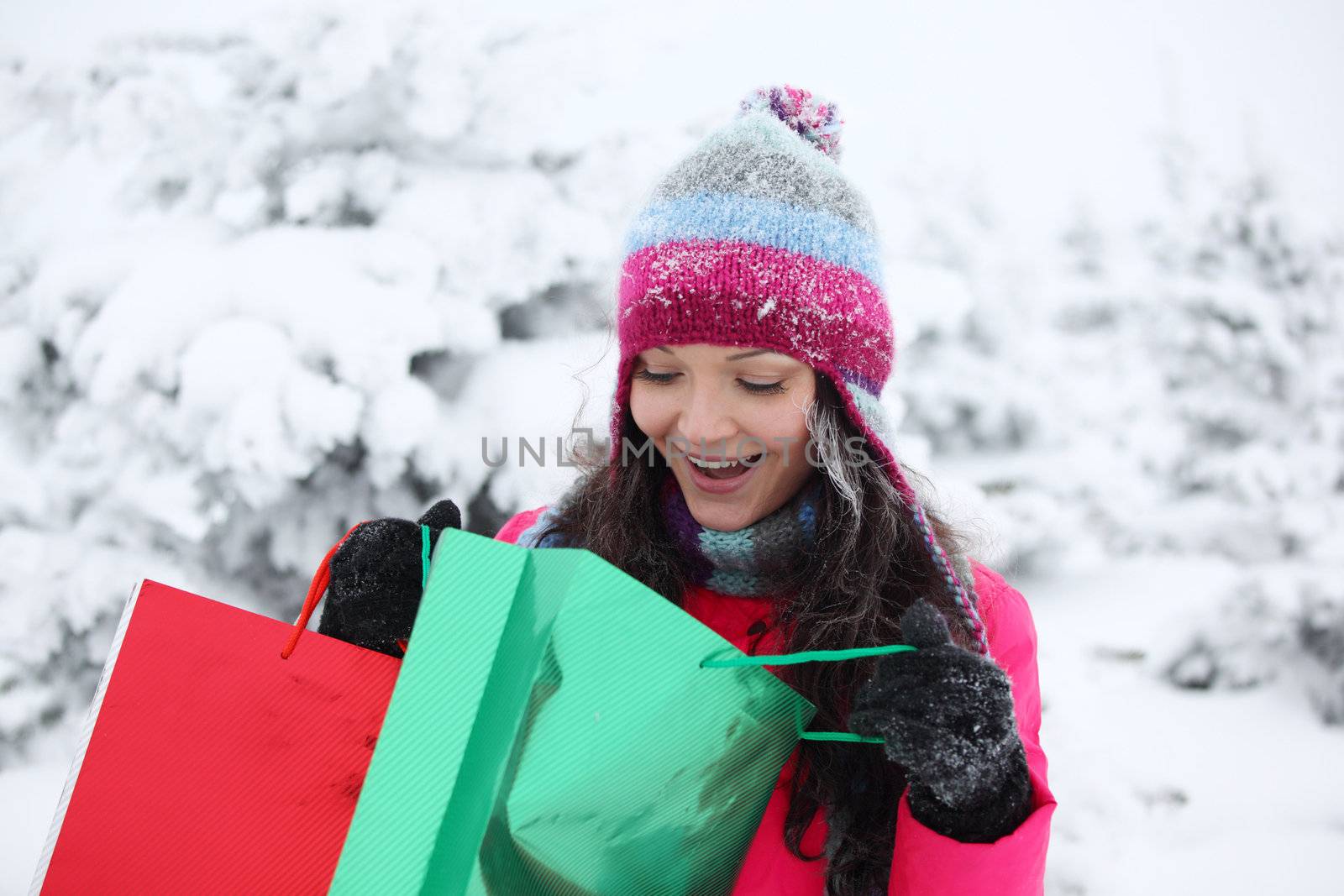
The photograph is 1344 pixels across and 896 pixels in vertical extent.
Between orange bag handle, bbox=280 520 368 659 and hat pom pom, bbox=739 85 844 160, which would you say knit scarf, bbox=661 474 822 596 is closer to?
orange bag handle, bbox=280 520 368 659

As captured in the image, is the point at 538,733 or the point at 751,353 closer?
the point at 538,733

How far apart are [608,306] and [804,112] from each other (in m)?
0.64

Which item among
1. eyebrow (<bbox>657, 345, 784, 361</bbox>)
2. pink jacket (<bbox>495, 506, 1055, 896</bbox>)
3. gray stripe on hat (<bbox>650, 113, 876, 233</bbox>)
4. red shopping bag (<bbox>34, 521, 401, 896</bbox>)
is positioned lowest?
pink jacket (<bbox>495, 506, 1055, 896</bbox>)

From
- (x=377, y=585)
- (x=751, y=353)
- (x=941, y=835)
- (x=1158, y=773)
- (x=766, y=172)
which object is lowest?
(x=1158, y=773)

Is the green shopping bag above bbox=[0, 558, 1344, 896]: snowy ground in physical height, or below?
above

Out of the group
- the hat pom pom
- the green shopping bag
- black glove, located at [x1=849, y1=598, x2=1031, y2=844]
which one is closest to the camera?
the green shopping bag

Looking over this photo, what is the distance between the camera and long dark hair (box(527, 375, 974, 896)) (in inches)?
43.0

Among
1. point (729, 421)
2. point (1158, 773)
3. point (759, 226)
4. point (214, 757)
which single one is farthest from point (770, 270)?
point (1158, 773)

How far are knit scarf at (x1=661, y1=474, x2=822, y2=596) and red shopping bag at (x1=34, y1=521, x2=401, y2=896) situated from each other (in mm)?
507

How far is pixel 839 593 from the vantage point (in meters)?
1.21

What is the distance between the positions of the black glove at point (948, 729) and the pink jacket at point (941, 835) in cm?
2

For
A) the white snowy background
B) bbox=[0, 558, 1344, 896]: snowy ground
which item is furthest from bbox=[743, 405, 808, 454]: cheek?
bbox=[0, 558, 1344, 896]: snowy ground

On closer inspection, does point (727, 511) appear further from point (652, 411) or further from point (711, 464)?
point (652, 411)

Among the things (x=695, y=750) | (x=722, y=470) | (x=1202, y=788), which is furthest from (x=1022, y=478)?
(x=695, y=750)
